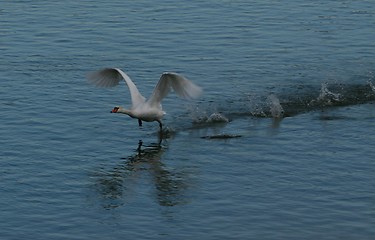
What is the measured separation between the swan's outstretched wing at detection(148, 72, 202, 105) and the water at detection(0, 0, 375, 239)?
3.73 feet

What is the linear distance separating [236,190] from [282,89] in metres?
7.15

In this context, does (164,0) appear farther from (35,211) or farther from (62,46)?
(35,211)

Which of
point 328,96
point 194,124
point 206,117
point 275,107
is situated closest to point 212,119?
point 206,117

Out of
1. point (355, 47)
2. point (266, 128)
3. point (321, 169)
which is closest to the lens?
point (321, 169)

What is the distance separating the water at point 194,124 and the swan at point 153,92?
58 cm

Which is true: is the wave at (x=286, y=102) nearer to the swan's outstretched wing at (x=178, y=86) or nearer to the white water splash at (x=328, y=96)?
the white water splash at (x=328, y=96)

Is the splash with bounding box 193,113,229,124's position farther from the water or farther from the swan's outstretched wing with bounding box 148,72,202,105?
the swan's outstretched wing with bounding box 148,72,202,105

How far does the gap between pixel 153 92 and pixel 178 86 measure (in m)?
0.80

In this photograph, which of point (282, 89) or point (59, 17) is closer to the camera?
point (282, 89)

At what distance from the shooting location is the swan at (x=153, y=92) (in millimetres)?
23062

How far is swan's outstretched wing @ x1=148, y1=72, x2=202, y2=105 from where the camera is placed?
23.0 meters

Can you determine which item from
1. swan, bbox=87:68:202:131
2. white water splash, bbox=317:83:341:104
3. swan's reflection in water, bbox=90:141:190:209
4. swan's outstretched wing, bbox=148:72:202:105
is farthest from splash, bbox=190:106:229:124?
white water splash, bbox=317:83:341:104

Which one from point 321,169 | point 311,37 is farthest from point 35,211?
point 311,37

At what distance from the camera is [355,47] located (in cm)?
3130
